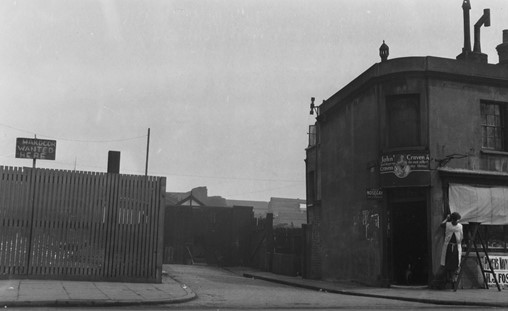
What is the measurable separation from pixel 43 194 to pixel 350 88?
11272 millimetres

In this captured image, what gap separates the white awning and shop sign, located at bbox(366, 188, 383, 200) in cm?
213

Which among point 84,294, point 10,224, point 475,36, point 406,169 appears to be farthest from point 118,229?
point 475,36

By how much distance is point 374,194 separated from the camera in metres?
18.5

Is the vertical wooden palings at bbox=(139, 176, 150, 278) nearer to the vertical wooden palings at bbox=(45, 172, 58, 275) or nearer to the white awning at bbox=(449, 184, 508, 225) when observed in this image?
the vertical wooden palings at bbox=(45, 172, 58, 275)

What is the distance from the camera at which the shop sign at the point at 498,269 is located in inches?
701

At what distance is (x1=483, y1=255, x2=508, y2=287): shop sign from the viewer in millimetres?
17797

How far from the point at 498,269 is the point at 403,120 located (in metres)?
5.54

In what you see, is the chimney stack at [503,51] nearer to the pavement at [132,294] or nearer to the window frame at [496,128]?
the window frame at [496,128]

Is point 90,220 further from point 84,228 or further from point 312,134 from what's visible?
point 312,134

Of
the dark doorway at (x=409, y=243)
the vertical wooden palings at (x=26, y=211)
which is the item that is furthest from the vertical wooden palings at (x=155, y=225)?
the dark doorway at (x=409, y=243)

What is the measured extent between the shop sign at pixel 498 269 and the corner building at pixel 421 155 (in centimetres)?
28

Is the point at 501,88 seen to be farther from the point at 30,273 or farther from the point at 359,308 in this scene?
the point at 30,273

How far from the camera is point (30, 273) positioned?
15.7 metres

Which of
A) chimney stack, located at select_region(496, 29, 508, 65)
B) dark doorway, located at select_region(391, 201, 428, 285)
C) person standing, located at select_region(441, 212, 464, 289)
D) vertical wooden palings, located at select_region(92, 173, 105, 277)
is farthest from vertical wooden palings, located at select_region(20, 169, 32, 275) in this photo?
chimney stack, located at select_region(496, 29, 508, 65)
